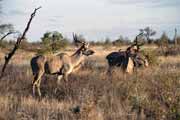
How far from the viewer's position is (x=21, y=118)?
1270 centimetres

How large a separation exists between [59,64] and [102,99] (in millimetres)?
7447

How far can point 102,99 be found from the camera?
14383mm

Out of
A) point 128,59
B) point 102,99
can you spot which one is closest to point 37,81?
point 128,59

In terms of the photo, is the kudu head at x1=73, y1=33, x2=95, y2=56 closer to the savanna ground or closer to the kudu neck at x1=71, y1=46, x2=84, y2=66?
the kudu neck at x1=71, y1=46, x2=84, y2=66

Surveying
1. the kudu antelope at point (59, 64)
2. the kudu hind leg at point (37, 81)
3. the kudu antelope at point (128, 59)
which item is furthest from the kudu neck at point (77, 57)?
the kudu hind leg at point (37, 81)

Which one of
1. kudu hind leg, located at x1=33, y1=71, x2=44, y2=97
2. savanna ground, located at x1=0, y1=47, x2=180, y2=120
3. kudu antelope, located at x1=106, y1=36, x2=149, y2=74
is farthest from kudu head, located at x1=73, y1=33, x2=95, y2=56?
savanna ground, located at x1=0, y1=47, x2=180, y2=120

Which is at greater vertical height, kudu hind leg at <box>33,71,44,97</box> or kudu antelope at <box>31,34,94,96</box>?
kudu antelope at <box>31,34,94,96</box>

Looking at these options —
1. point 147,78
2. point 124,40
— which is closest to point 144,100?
point 147,78

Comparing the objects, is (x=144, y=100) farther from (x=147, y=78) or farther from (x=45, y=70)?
(x=45, y=70)

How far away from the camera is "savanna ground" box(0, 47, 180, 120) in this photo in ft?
42.2

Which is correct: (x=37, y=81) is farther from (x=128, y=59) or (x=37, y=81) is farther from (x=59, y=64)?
(x=128, y=59)

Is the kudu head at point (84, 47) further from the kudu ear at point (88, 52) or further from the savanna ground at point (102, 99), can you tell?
the savanna ground at point (102, 99)

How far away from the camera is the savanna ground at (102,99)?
506 inches

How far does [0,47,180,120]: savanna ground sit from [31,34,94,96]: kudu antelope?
216 cm
